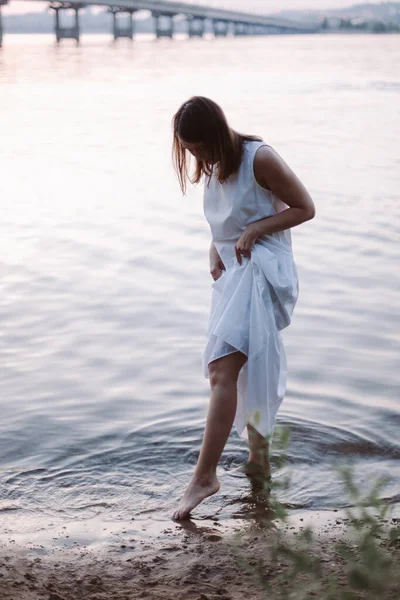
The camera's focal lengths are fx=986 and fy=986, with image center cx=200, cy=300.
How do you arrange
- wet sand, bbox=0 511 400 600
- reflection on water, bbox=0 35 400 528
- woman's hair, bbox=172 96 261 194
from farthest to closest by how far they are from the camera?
reflection on water, bbox=0 35 400 528
woman's hair, bbox=172 96 261 194
wet sand, bbox=0 511 400 600

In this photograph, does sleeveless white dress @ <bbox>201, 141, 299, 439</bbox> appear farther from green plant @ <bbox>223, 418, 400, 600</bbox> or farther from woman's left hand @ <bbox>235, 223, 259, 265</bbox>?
green plant @ <bbox>223, 418, 400, 600</bbox>

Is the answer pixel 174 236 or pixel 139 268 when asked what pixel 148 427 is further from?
pixel 174 236

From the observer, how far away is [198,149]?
3732mm

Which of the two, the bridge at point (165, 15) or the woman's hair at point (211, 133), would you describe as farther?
the bridge at point (165, 15)

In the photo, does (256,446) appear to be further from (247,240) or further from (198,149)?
(198,149)

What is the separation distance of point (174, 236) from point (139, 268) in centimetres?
131

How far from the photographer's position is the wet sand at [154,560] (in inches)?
124

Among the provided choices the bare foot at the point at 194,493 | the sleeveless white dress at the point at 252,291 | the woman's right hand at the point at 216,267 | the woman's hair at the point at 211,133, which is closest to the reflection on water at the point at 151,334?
the bare foot at the point at 194,493

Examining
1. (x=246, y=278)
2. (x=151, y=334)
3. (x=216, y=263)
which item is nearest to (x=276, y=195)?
(x=246, y=278)

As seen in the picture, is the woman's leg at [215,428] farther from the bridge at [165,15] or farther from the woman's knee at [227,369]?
the bridge at [165,15]

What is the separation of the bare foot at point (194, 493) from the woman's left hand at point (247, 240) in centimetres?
89

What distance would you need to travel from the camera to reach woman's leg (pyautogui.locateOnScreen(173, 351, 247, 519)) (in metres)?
3.82

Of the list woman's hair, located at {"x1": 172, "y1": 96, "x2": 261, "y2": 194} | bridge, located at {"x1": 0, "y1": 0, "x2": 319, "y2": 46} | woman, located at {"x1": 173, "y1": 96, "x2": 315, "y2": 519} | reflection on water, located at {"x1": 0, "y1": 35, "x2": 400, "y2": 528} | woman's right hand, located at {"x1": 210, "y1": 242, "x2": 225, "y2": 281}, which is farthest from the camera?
bridge, located at {"x1": 0, "y1": 0, "x2": 319, "y2": 46}

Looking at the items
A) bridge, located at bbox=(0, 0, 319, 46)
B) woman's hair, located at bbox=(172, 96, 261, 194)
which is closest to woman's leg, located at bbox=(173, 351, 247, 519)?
woman's hair, located at bbox=(172, 96, 261, 194)
